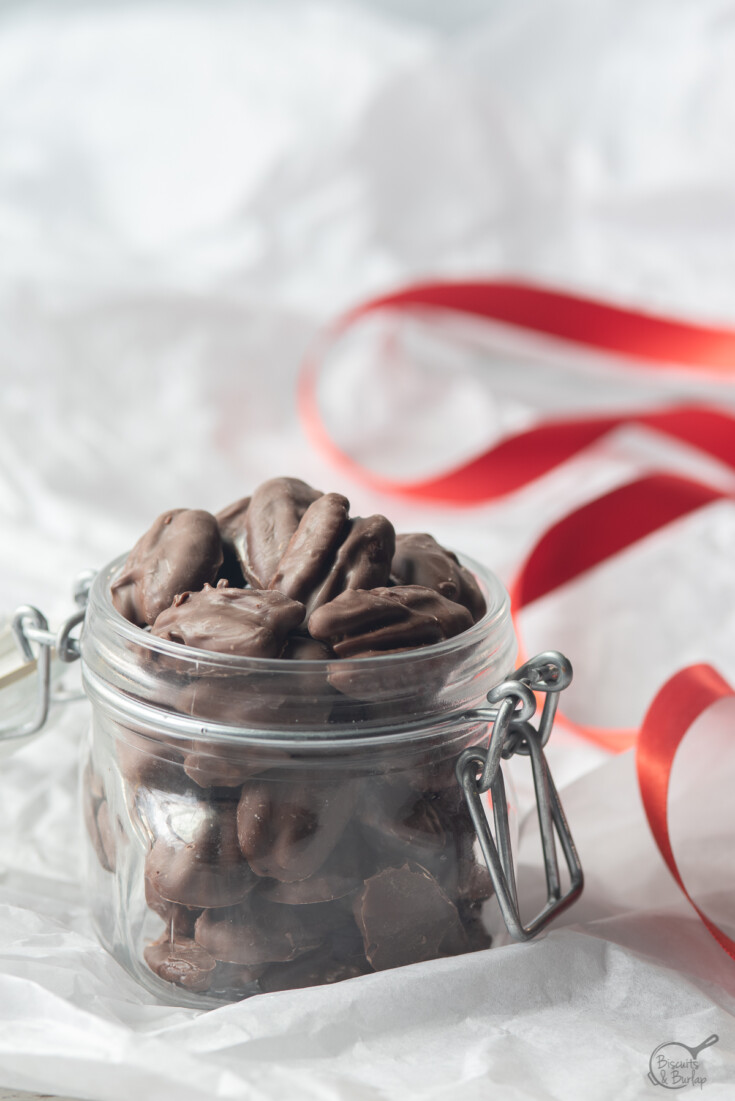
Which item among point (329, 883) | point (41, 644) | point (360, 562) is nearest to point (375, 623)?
point (360, 562)

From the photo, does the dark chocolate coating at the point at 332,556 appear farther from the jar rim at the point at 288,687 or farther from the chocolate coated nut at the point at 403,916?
the chocolate coated nut at the point at 403,916

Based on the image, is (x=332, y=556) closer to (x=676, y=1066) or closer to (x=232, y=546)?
(x=232, y=546)

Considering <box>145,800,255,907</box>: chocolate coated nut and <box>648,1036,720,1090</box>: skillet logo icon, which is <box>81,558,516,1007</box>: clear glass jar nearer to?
<box>145,800,255,907</box>: chocolate coated nut

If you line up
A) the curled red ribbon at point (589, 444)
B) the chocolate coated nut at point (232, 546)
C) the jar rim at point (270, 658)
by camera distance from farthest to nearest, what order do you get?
1. the curled red ribbon at point (589, 444)
2. the chocolate coated nut at point (232, 546)
3. the jar rim at point (270, 658)

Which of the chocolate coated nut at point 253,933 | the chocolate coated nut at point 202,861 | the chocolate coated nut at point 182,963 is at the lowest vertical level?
the chocolate coated nut at point 182,963

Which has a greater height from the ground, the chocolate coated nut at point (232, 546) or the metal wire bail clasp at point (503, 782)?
the chocolate coated nut at point (232, 546)

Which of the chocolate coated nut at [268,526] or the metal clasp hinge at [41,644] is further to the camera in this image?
the metal clasp hinge at [41,644]

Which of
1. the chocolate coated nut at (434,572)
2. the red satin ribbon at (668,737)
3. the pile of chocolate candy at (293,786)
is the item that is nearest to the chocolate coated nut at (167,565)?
the pile of chocolate candy at (293,786)
